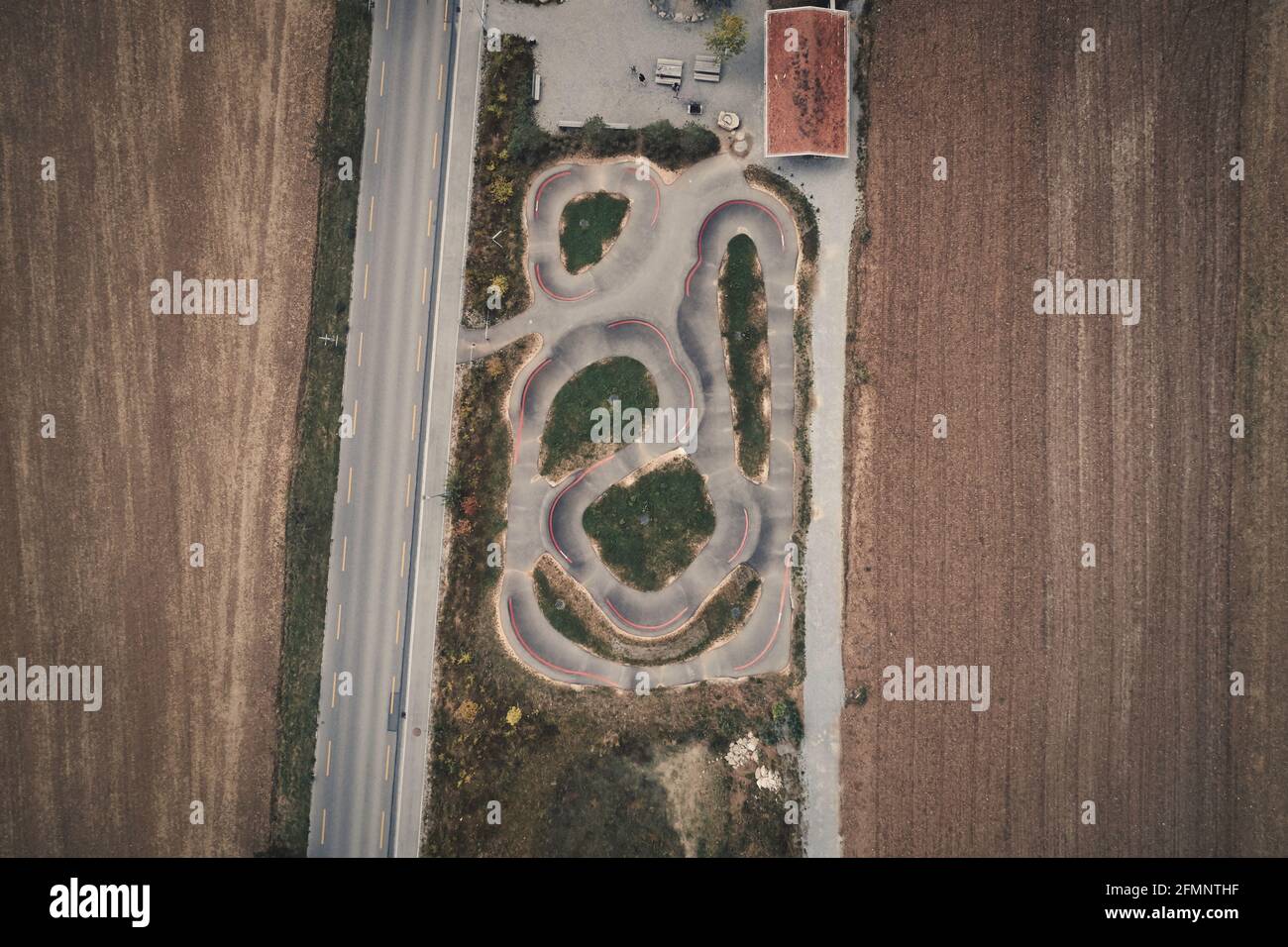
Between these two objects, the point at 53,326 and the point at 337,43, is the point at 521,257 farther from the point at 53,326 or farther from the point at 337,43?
the point at 53,326

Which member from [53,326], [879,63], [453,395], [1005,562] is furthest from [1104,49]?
[53,326]

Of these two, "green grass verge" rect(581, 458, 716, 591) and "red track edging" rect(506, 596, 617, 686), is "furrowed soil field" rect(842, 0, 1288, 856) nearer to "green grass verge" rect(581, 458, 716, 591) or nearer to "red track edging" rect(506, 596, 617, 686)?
"green grass verge" rect(581, 458, 716, 591)

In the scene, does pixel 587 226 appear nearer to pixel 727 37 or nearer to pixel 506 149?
pixel 506 149

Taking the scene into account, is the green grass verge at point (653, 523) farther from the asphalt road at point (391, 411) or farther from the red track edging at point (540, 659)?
the asphalt road at point (391, 411)

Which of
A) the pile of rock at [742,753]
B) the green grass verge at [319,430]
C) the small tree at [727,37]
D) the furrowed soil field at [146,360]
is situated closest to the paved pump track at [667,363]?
the pile of rock at [742,753]

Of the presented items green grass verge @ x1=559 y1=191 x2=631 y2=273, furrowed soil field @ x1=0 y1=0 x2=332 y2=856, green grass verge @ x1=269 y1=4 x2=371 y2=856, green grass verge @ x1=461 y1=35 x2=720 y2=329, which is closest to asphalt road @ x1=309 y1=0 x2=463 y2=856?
green grass verge @ x1=269 y1=4 x2=371 y2=856
